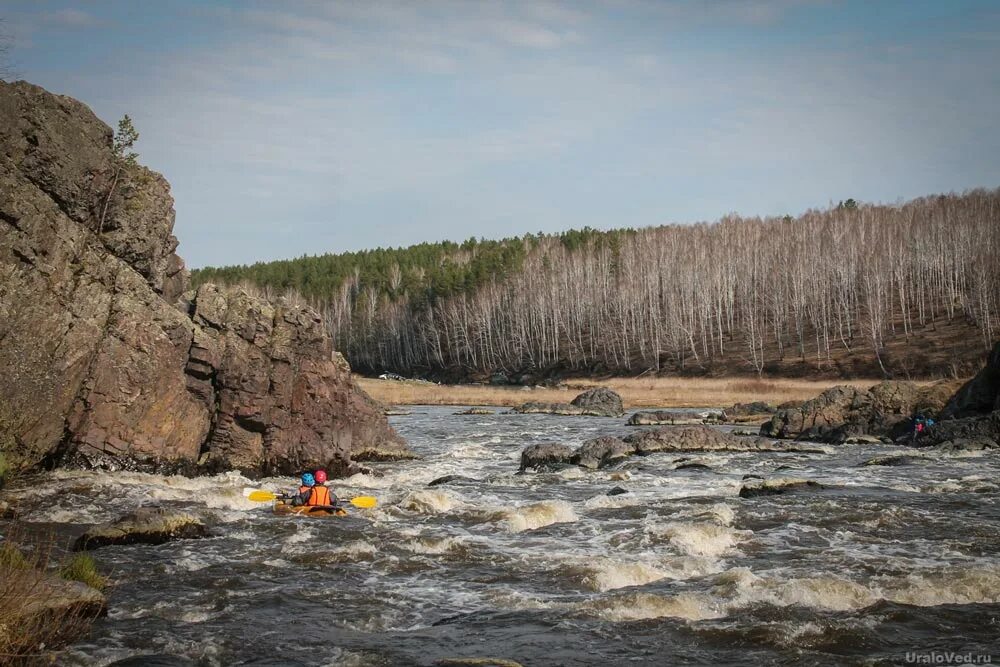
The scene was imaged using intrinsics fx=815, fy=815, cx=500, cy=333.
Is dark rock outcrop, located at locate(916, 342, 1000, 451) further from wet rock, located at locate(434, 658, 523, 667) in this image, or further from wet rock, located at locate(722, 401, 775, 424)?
wet rock, located at locate(434, 658, 523, 667)

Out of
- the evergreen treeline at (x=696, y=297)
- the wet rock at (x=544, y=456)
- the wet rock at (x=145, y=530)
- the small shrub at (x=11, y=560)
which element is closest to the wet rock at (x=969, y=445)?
the wet rock at (x=544, y=456)

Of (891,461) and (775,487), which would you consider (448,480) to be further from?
(891,461)

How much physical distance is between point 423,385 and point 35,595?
270 feet

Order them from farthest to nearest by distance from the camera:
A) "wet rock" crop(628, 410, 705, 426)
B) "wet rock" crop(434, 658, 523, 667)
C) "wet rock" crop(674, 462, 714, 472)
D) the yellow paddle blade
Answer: "wet rock" crop(628, 410, 705, 426)
"wet rock" crop(674, 462, 714, 472)
the yellow paddle blade
"wet rock" crop(434, 658, 523, 667)

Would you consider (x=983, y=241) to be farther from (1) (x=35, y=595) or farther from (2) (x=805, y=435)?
(1) (x=35, y=595)

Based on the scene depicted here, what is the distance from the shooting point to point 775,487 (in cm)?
2292

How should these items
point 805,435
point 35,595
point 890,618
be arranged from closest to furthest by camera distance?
1. point 35,595
2. point 890,618
3. point 805,435

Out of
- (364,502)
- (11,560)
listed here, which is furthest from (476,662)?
(364,502)

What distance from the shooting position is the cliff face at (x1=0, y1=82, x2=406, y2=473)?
2138 centimetres

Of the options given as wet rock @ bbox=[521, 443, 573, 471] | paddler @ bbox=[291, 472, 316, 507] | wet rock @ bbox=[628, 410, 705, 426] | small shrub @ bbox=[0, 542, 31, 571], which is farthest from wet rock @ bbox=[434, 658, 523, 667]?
wet rock @ bbox=[628, 410, 705, 426]

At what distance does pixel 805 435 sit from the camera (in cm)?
3969

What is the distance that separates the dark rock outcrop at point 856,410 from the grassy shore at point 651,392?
15951 millimetres

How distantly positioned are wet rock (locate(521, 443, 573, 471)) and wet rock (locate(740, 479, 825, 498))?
26.8 feet

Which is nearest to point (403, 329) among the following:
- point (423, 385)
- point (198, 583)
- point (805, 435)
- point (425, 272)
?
point (425, 272)
